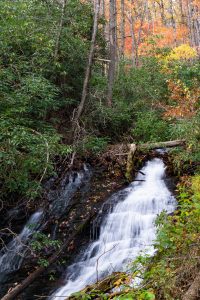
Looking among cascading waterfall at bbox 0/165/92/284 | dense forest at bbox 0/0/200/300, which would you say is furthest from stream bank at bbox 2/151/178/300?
cascading waterfall at bbox 0/165/92/284

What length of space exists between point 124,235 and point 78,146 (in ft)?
12.8

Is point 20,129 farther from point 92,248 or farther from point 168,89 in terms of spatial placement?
point 168,89

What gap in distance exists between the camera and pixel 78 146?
10.8 m

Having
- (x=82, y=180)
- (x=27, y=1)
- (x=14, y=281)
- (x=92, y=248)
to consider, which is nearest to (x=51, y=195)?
(x=82, y=180)

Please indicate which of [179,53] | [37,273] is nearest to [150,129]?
[37,273]

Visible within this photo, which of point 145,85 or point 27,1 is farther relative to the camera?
point 145,85

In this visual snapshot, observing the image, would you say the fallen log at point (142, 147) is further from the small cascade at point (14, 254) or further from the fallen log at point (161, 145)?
the small cascade at point (14, 254)

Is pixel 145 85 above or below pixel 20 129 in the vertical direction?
above

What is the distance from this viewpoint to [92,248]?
7.64m

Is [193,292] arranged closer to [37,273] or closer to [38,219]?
[37,273]

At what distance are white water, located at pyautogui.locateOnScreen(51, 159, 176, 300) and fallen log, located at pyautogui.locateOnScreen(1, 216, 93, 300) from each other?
1.50 feet

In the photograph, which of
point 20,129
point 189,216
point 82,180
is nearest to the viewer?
point 189,216

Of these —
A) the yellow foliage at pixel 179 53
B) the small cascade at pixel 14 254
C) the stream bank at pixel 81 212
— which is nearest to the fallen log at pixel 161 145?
the stream bank at pixel 81 212

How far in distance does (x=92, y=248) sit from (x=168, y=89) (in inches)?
401
